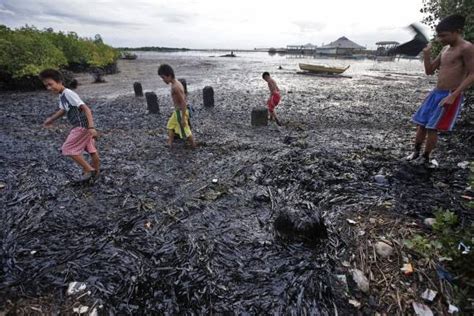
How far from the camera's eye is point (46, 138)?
6227mm

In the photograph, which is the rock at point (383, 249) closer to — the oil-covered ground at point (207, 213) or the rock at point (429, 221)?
the oil-covered ground at point (207, 213)

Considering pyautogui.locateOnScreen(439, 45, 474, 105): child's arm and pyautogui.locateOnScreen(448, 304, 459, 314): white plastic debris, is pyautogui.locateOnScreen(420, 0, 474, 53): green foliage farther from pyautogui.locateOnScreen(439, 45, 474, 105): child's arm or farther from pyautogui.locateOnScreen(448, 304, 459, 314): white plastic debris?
pyautogui.locateOnScreen(448, 304, 459, 314): white plastic debris

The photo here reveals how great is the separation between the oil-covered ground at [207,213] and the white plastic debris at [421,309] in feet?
0.27

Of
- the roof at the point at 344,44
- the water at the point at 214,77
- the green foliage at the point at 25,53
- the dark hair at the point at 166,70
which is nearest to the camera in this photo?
the dark hair at the point at 166,70

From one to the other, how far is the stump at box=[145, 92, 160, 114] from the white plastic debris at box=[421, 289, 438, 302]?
8674mm

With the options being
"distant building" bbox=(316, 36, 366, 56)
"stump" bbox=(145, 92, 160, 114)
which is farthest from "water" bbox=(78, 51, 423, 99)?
"distant building" bbox=(316, 36, 366, 56)

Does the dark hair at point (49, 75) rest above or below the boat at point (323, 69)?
above

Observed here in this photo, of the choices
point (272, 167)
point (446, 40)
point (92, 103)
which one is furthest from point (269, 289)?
point (92, 103)

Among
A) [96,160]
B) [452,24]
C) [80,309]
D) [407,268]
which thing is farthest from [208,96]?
[407,268]

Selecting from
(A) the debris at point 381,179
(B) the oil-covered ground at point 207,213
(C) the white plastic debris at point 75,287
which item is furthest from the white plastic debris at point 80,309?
(A) the debris at point 381,179

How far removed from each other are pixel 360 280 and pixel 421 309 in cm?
46

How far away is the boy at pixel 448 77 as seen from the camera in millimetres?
3230

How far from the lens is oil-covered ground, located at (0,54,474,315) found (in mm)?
2195

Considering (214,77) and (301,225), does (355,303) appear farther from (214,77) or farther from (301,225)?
(214,77)
